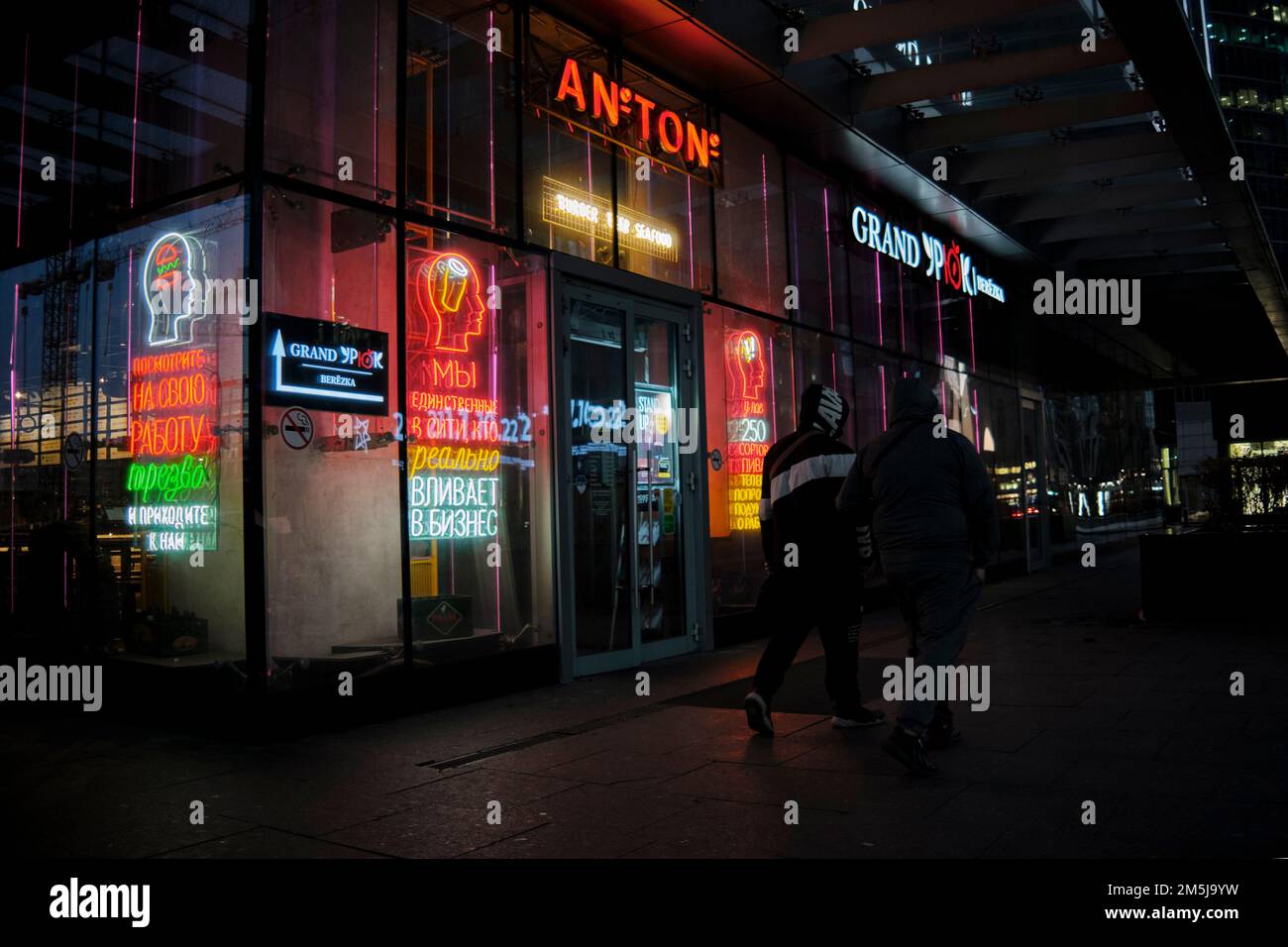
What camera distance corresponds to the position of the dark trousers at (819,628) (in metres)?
5.89

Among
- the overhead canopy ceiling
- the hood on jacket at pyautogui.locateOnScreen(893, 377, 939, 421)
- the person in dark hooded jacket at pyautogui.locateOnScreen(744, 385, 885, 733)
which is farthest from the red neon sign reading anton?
the hood on jacket at pyautogui.locateOnScreen(893, 377, 939, 421)

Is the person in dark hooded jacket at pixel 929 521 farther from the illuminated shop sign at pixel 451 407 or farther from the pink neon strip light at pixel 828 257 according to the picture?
the pink neon strip light at pixel 828 257

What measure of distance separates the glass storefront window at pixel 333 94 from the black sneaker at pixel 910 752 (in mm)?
4915

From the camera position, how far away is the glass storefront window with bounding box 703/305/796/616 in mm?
10320

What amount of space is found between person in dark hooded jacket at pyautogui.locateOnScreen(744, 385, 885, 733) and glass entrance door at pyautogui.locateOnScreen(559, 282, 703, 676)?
102 inches

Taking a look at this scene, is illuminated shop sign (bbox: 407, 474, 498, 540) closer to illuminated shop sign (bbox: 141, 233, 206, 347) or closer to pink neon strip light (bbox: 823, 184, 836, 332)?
illuminated shop sign (bbox: 141, 233, 206, 347)

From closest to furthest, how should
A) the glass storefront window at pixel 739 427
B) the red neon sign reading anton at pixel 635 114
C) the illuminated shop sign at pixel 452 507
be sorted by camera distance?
the illuminated shop sign at pixel 452 507 → the red neon sign reading anton at pixel 635 114 → the glass storefront window at pixel 739 427

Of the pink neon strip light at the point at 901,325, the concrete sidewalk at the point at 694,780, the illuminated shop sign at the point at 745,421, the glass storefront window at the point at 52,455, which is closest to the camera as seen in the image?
the concrete sidewalk at the point at 694,780

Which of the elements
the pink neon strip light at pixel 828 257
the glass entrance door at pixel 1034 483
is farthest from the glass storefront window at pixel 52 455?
the glass entrance door at pixel 1034 483

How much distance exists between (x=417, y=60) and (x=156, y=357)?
285 centimetres

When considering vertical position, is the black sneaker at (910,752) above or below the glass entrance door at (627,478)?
below

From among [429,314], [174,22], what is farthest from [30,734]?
[174,22]

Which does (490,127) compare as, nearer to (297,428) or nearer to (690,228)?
(690,228)

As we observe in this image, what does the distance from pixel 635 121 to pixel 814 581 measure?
17.5ft
